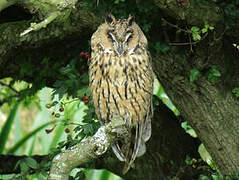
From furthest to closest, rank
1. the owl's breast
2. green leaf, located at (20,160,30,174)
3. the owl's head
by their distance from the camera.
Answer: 1. green leaf, located at (20,160,30,174)
2. the owl's breast
3. the owl's head

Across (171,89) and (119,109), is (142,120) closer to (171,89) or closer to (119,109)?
(119,109)

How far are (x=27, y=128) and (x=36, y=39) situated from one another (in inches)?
158

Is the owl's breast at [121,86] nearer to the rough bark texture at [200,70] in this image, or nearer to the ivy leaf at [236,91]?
the rough bark texture at [200,70]

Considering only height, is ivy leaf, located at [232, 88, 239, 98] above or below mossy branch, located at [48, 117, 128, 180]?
below

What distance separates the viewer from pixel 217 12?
252cm

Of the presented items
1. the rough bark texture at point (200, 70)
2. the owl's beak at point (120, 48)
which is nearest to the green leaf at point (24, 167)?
the rough bark texture at point (200, 70)

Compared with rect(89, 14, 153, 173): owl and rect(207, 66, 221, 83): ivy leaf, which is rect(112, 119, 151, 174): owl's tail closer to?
rect(89, 14, 153, 173): owl

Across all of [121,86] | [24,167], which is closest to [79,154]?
[121,86]

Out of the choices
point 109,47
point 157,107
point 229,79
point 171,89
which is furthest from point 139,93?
point 157,107

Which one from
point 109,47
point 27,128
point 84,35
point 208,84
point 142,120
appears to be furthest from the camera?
point 27,128

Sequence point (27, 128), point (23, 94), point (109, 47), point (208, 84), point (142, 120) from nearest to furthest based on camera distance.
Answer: point (109, 47), point (142, 120), point (208, 84), point (23, 94), point (27, 128)

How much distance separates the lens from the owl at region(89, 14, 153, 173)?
2258 millimetres

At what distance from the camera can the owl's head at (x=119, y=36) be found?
218cm

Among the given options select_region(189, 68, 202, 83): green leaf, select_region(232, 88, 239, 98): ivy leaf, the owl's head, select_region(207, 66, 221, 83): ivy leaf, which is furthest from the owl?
select_region(232, 88, 239, 98): ivy leaf
